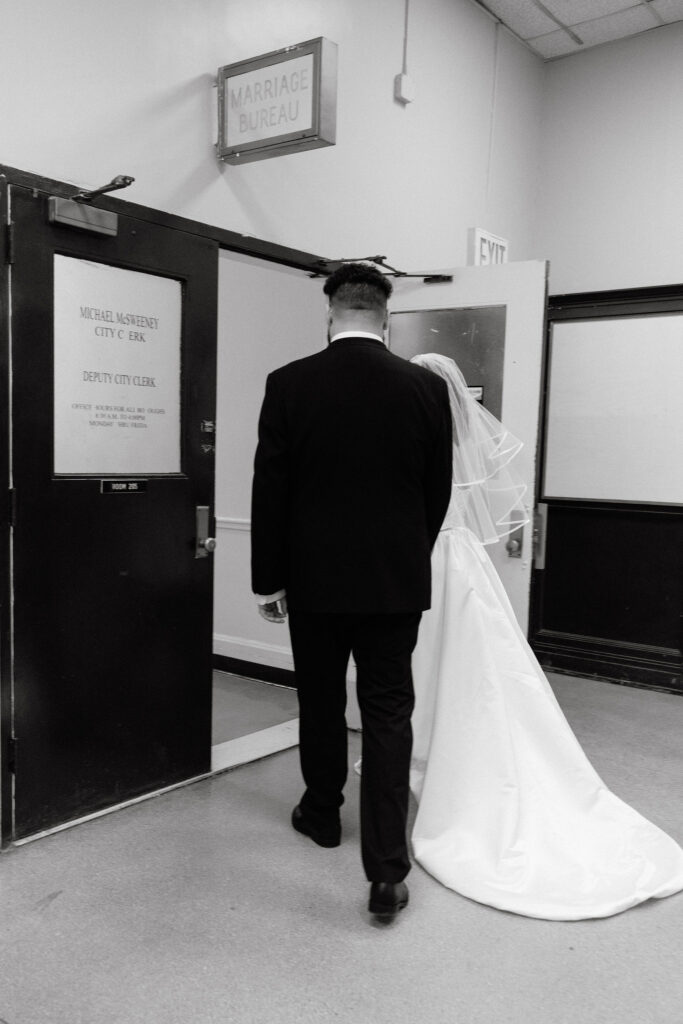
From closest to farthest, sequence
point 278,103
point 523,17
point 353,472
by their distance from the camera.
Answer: point 353,472, point 278,103, point 523,17

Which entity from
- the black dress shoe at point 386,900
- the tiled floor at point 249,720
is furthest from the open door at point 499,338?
the black dress shoe at point 386,900

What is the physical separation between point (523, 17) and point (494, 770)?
13.0 feet

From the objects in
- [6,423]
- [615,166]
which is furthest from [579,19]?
[6,423]

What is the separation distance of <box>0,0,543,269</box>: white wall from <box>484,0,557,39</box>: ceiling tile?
8cm

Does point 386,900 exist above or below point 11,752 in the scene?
below

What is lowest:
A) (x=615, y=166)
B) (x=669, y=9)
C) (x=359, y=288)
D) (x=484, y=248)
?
(x=359, y=288)

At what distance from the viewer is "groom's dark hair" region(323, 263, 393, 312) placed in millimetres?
2113

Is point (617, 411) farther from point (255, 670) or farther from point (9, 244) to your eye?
point (9, 244)

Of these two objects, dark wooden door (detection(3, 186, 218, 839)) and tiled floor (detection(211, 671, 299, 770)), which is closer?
dark wooden door (detection(3, 186, 218, 839))

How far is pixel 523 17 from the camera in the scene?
14.6 ft

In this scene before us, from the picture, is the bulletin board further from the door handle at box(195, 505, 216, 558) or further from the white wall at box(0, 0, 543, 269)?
the door handle at box(195, 505, 216, 558)

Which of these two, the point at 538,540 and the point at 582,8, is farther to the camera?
→ the point at 582,8

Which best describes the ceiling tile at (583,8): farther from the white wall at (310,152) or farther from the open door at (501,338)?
the open door at (501,338)

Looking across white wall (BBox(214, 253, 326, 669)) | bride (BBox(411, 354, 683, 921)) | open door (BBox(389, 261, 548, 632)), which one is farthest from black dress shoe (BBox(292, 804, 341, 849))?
white wall (BBox(214, 253, 326, 669))
